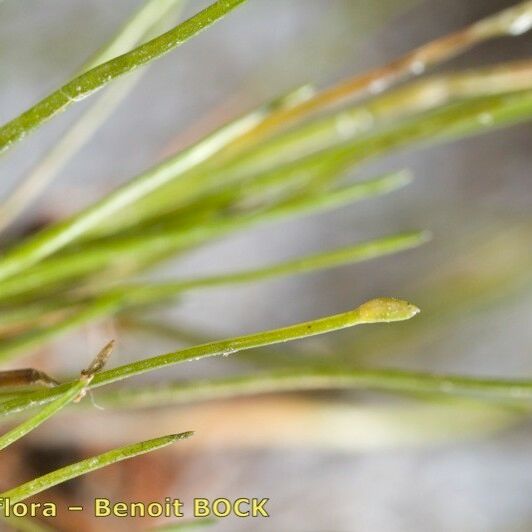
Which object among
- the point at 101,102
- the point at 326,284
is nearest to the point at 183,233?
the point at 101,102

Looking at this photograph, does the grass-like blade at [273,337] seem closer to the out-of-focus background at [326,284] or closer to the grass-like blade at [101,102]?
the grass-like blade at [101,102]

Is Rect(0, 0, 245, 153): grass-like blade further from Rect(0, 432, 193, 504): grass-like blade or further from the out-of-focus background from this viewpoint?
the out-of-focus background

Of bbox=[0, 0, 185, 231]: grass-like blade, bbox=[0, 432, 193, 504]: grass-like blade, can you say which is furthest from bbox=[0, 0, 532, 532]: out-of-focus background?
bbox=[0, 432, 193, 504]: grass-like blade

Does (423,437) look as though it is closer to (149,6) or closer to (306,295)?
(306,295)

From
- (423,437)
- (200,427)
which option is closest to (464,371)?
(423,437)

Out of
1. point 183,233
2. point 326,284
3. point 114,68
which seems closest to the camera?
point 114,68

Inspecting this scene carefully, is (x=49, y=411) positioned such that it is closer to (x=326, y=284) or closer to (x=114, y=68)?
(x=114, y=68)

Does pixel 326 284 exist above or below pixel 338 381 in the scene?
above

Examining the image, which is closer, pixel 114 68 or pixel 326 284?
pixel 114 68
